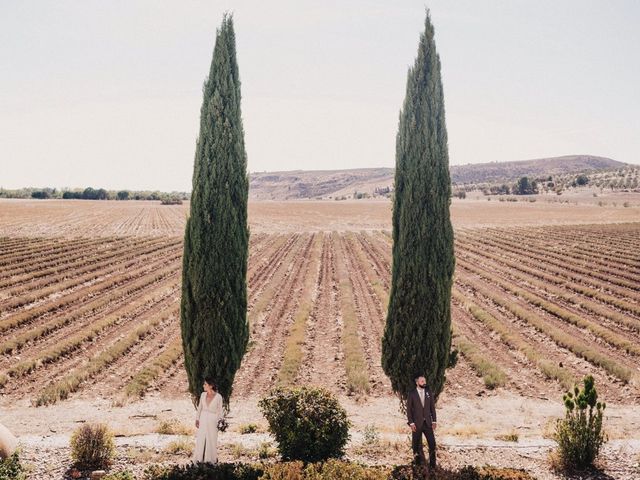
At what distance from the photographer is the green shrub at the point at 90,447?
8367 millimetres

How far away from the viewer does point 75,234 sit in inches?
2362

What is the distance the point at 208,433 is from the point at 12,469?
3013 mm

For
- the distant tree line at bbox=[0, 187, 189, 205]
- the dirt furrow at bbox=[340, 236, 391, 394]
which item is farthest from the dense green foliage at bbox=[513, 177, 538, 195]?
the dirt furrow at bbox=[340, 236, 391, 394]

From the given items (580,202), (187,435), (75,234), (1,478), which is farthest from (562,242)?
(580,202)

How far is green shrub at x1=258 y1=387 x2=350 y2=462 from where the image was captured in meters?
8.38

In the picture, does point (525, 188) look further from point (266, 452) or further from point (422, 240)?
point (266, 452)

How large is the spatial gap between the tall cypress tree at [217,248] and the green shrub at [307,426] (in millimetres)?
2108

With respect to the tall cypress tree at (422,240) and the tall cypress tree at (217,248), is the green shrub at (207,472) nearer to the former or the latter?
the tall cypress tree at (217,248)

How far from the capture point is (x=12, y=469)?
7.63 meters

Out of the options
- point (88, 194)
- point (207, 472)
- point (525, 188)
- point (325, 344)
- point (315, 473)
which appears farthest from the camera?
point (525, 188)

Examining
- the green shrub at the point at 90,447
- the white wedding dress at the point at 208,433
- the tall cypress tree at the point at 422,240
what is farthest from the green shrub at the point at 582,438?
the green shrub at the point at 90,447

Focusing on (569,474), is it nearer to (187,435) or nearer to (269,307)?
(187,435)

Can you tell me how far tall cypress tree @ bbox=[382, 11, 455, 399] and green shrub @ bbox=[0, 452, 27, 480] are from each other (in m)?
7.01

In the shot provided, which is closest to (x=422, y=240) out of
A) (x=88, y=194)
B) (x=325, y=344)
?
(x=325, y=344)
